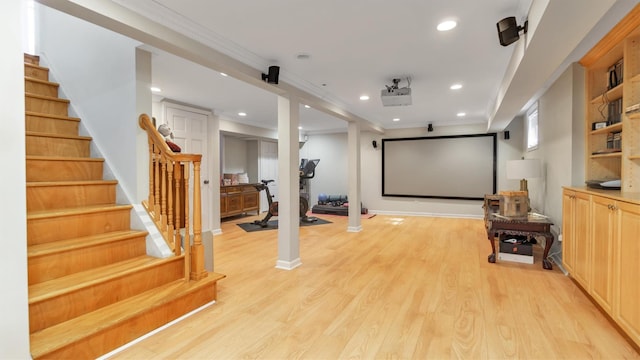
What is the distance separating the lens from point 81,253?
2203mm

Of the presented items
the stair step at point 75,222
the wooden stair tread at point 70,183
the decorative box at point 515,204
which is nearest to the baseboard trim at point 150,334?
the stair step at point 75,222

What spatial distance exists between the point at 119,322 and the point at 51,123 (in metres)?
2.28

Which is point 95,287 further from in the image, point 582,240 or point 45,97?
point 582,240

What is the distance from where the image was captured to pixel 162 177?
8.55 ft

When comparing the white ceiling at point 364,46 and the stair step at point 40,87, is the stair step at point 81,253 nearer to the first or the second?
the white ceiling at point 364,46

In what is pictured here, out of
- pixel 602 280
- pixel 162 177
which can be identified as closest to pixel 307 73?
pixel 162 177

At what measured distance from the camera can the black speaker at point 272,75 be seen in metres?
3.17

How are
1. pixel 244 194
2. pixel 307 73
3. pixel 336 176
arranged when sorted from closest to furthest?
1. pixel 307 73
2. pixel 244 194
3. pixel 336 176

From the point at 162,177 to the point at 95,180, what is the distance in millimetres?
835

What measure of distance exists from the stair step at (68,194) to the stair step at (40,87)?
1.38 metres

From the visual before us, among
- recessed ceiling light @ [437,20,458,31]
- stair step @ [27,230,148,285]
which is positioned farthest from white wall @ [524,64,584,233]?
stair step @ [27,230,148,285]

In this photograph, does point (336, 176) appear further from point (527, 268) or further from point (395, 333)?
point (395, 333)

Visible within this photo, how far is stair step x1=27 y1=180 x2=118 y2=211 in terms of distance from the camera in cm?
238

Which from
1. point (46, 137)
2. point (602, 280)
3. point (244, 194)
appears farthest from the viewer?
point (244, 194)
